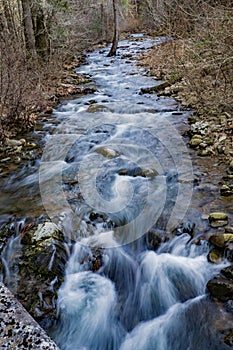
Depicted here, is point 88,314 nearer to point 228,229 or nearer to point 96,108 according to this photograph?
point 228,229

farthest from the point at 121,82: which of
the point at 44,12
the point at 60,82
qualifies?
the point at 44,12

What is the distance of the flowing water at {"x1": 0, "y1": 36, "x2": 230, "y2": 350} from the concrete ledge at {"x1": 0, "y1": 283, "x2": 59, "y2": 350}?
1.35 m

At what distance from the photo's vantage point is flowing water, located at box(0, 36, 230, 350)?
321cm

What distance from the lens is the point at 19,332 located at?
5.87 feet

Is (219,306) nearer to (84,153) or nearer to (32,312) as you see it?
(32,312)

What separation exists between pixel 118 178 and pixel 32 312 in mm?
2868

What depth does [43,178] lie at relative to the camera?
5645 mm

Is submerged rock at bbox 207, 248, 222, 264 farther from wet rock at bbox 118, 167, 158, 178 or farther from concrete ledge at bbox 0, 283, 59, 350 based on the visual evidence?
concrete ledge at bbox 0, 283, 59, 350

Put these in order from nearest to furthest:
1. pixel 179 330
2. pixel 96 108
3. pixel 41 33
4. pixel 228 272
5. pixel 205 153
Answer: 1. pixel 179 330
2. pixel 228 272
3. pixel 205 153
4. pixel 96 108
5. pixel 41 33

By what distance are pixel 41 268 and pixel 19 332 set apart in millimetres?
1723

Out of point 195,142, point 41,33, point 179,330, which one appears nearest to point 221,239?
point 179,330

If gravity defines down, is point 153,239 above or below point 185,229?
below

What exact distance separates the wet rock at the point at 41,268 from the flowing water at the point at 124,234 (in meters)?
0.12

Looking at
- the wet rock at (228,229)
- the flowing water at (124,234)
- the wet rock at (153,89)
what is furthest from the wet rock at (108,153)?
the wet rock at (153,89)
